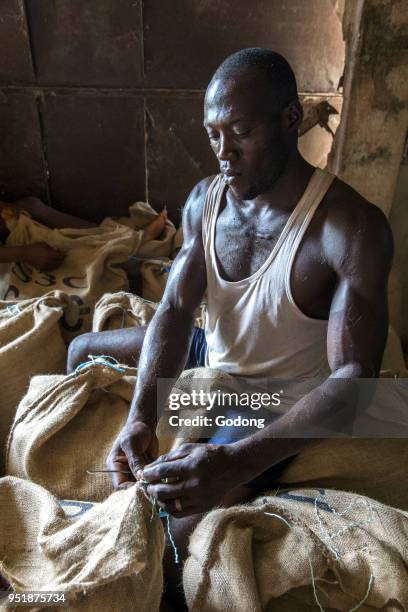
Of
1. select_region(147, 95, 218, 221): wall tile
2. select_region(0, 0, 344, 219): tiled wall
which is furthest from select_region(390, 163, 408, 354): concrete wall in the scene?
select_region(147, 95, 218, 221): wall tile

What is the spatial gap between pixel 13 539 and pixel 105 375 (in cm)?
45

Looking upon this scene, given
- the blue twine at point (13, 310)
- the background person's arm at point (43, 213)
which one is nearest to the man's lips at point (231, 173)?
the blue twine at point (13, 310)

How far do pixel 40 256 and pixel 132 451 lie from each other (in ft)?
4.71

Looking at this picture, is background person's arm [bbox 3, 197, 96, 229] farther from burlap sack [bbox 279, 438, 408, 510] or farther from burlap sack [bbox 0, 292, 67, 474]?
burlap sack [bbox 279, 438, 408, 510]

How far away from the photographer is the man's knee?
5.66ft

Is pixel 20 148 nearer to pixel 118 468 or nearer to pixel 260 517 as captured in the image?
pixel 118 468

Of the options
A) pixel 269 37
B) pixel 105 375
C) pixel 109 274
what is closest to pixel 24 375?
pixel 105 375

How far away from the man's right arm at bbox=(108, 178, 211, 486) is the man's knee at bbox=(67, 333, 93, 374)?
338 millimetres

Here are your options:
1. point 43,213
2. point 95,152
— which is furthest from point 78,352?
point 95,152

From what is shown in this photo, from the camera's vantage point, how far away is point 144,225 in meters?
2.77

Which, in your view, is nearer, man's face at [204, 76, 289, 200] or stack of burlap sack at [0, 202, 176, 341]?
man's face at [204, 76, 289, 200]

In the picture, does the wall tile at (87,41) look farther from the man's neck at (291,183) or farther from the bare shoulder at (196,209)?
the man's neck at (291,183)

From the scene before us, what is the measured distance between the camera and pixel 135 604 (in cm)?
99

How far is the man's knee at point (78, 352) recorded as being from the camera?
5.66 feet
